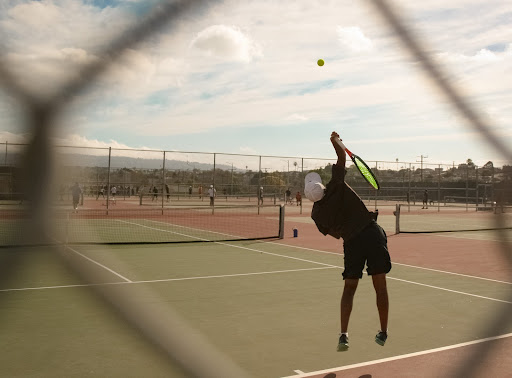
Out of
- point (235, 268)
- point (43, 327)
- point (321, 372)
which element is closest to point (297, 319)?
point (321, 372)

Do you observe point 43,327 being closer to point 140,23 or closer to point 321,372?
point 321,372

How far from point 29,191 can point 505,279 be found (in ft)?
24.0

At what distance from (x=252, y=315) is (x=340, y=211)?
6.31 ft

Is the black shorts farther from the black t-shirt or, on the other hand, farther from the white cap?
the white cap

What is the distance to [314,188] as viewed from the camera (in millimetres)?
3555

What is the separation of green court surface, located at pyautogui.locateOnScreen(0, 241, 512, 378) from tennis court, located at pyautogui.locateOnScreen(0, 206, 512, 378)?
12 millimetres

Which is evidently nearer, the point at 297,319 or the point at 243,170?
the point at 297,319

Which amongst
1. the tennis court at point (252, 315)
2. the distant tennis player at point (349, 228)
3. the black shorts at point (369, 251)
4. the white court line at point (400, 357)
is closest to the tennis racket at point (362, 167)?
the distant tennis player at point (349, 228)

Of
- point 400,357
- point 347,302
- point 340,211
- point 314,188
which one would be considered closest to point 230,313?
point 347,302

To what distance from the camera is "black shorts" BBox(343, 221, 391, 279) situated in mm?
3809

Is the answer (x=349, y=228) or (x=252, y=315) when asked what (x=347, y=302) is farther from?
(x=252, y=315)

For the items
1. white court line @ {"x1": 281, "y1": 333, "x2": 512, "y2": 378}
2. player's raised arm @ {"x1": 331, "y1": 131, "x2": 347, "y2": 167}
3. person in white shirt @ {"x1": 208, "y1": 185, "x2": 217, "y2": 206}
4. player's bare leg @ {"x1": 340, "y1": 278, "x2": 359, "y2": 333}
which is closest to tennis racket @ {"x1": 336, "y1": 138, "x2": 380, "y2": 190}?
player's raised arm @ {"x1": 331, "y1": 131, "x2": 347, "y2": 167}

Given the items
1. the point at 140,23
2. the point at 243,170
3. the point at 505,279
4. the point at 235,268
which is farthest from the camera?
the point at 243,170

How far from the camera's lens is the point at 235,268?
8.23 m
